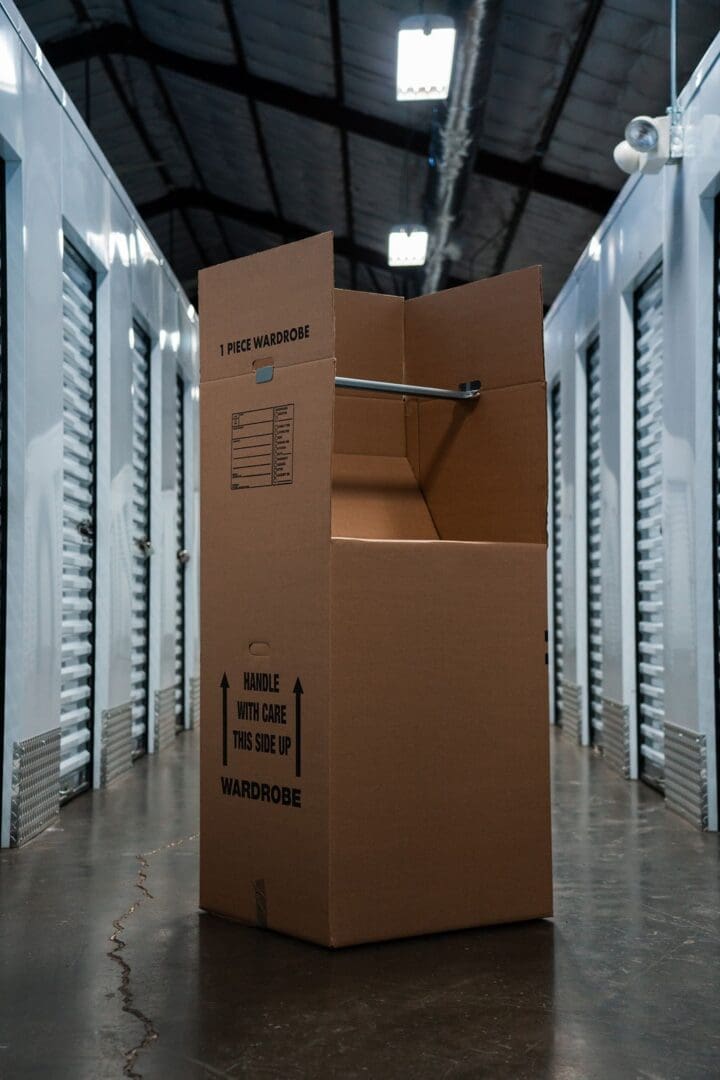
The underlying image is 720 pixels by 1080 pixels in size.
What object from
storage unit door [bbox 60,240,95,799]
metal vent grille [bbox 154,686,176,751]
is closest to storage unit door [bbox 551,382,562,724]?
metal vent grille [bbox 154,686,176,751]

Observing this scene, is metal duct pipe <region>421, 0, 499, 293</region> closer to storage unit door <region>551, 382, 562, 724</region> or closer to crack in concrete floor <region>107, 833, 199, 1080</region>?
storage unit door <region>551, 382, 562, 724</region>

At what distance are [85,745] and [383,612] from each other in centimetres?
301

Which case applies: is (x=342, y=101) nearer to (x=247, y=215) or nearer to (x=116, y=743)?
(x=247, y=215)

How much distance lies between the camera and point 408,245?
332 inches

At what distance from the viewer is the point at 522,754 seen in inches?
117

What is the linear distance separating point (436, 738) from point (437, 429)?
0.98 meters

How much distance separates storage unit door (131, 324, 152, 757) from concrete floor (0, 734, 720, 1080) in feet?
9.63

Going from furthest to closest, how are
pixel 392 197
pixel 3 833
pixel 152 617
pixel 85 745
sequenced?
pixel 392 197 → pixel 152 617 → pixel 85 745 → pixel 3 833

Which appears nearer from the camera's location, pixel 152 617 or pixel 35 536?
pixel 35 536

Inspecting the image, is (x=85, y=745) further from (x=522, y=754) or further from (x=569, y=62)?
(x=569, y=62)

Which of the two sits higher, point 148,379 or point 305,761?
point 148,379

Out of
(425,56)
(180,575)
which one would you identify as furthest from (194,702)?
(425,56)

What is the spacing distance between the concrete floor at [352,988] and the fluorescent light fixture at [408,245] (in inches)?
226

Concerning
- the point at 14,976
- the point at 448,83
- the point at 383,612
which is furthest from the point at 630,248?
the point at 14,976
